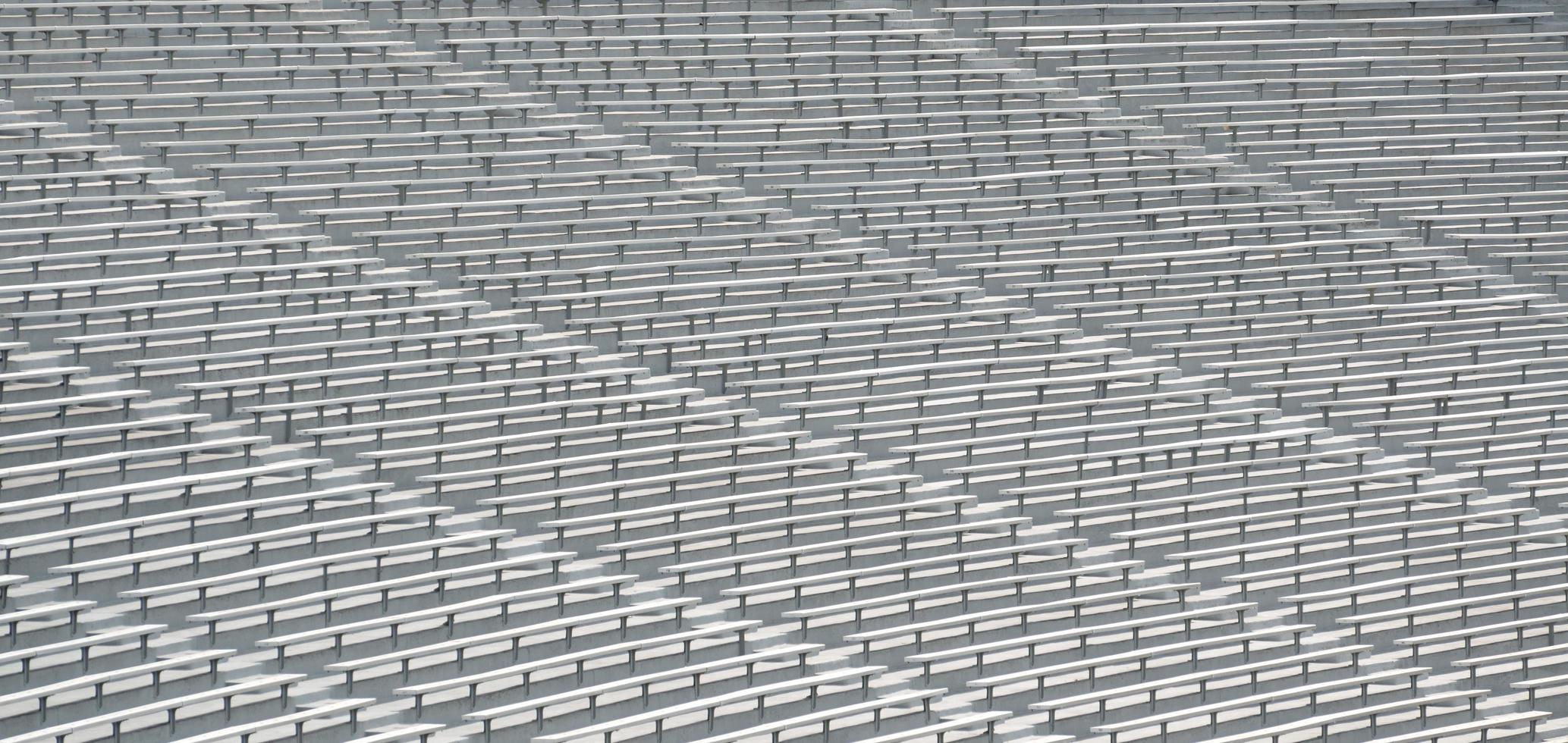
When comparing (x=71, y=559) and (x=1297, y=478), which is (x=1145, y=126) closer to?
(x=1297, y=478)

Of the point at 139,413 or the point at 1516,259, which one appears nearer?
the point at 139,413

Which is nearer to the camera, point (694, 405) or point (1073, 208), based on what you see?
point (694, 405)

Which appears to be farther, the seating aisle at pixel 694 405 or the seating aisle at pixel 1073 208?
the seating aisle at pixel 1073 208

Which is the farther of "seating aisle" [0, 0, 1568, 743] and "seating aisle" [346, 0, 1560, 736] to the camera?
"seating aisle" [346, 0, 1560, 736]

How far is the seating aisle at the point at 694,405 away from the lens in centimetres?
764

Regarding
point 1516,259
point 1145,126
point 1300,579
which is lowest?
point 1300,579

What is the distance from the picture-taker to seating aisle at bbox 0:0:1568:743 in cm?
764

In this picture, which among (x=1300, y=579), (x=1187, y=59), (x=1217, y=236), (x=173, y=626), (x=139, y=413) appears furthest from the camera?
(x=1187, y=59)

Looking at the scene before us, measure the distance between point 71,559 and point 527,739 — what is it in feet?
5.82

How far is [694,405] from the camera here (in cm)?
907

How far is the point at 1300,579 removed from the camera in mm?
9250

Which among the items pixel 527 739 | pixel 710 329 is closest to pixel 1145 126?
pixel 710 329

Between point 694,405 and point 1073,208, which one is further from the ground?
point 1073,208

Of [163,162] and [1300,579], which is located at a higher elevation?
[163,162]
